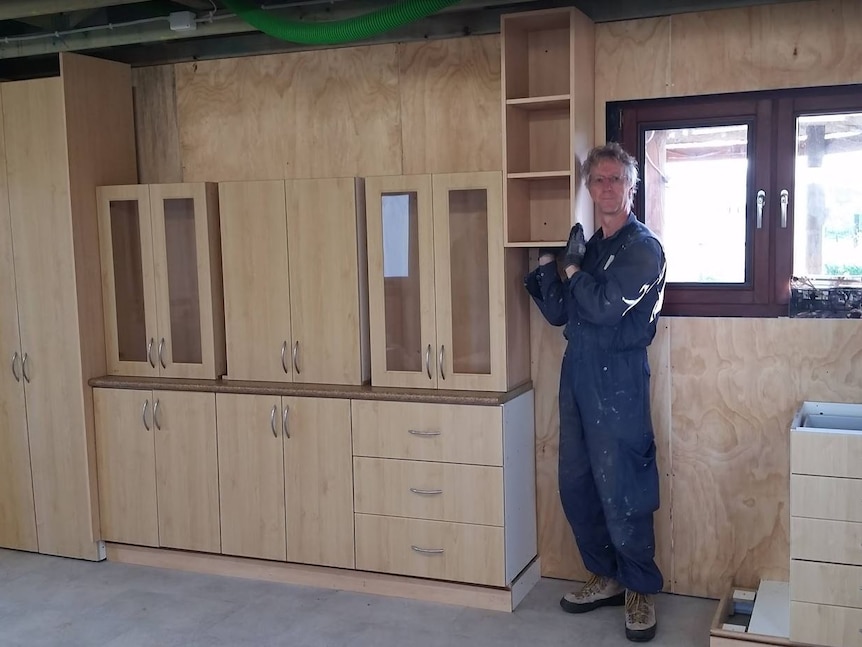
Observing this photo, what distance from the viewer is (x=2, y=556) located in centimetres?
432

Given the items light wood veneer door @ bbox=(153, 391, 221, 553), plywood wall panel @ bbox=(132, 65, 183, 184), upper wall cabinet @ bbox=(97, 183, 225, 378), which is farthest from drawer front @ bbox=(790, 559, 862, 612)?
plywood wall panel @ bbox=(132, 65, 183, 184)

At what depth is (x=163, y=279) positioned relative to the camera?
4.06 meters

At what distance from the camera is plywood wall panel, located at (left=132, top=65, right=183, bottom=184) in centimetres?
436

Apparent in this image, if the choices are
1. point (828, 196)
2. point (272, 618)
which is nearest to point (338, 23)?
point (828, 196)

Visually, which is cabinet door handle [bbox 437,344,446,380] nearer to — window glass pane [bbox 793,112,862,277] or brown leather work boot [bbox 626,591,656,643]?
brown leather work boot [bbox 626,591,656,643]

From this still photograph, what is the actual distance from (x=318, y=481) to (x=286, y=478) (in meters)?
0.16

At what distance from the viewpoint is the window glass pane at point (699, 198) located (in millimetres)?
3520

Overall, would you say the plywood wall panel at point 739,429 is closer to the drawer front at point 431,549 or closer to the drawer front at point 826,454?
the drawer front at point 826,454

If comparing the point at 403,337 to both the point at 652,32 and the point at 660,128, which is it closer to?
the point at 660,128

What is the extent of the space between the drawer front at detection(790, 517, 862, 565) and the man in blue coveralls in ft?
1.97

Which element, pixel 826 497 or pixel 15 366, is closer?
pixel 826 497

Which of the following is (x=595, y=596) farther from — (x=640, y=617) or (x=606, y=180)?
(x=606, y=180)

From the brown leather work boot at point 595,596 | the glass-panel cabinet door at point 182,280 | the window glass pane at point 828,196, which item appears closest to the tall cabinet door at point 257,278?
the glass-panel cabinet door at point 182,280

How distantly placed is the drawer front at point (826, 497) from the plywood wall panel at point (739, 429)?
585 millimetres
